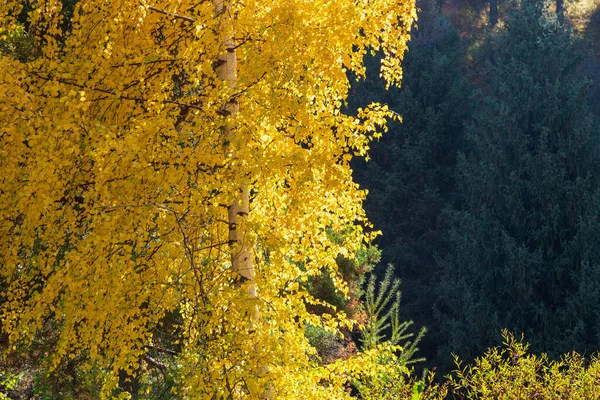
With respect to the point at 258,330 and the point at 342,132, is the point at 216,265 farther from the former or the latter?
the point at 342,132

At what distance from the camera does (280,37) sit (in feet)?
16.0

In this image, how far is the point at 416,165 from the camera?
23734 millimetres

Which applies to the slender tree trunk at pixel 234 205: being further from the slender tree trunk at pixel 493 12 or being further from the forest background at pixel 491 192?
the slender tree trunk at pixel 493 12

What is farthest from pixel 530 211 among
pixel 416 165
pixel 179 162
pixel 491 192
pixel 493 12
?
pixel 179 162

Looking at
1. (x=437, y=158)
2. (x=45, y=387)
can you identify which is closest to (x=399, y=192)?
(x=437, y=158)

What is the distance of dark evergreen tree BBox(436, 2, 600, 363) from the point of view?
1827cm

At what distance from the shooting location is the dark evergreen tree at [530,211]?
18.3m

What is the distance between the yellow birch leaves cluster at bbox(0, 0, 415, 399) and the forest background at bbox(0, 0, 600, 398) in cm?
736

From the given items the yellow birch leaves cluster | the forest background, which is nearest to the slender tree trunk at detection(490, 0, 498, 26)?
the forest background

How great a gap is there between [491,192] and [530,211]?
1159 millimetres

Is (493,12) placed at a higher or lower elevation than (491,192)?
higher

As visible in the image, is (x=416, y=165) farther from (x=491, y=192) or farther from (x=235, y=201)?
(x=235, y=201)

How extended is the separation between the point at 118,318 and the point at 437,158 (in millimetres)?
20845

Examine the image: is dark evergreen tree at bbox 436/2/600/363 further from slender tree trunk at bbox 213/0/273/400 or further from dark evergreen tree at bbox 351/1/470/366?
slender tree trunk at bbox 213/0/273/400
